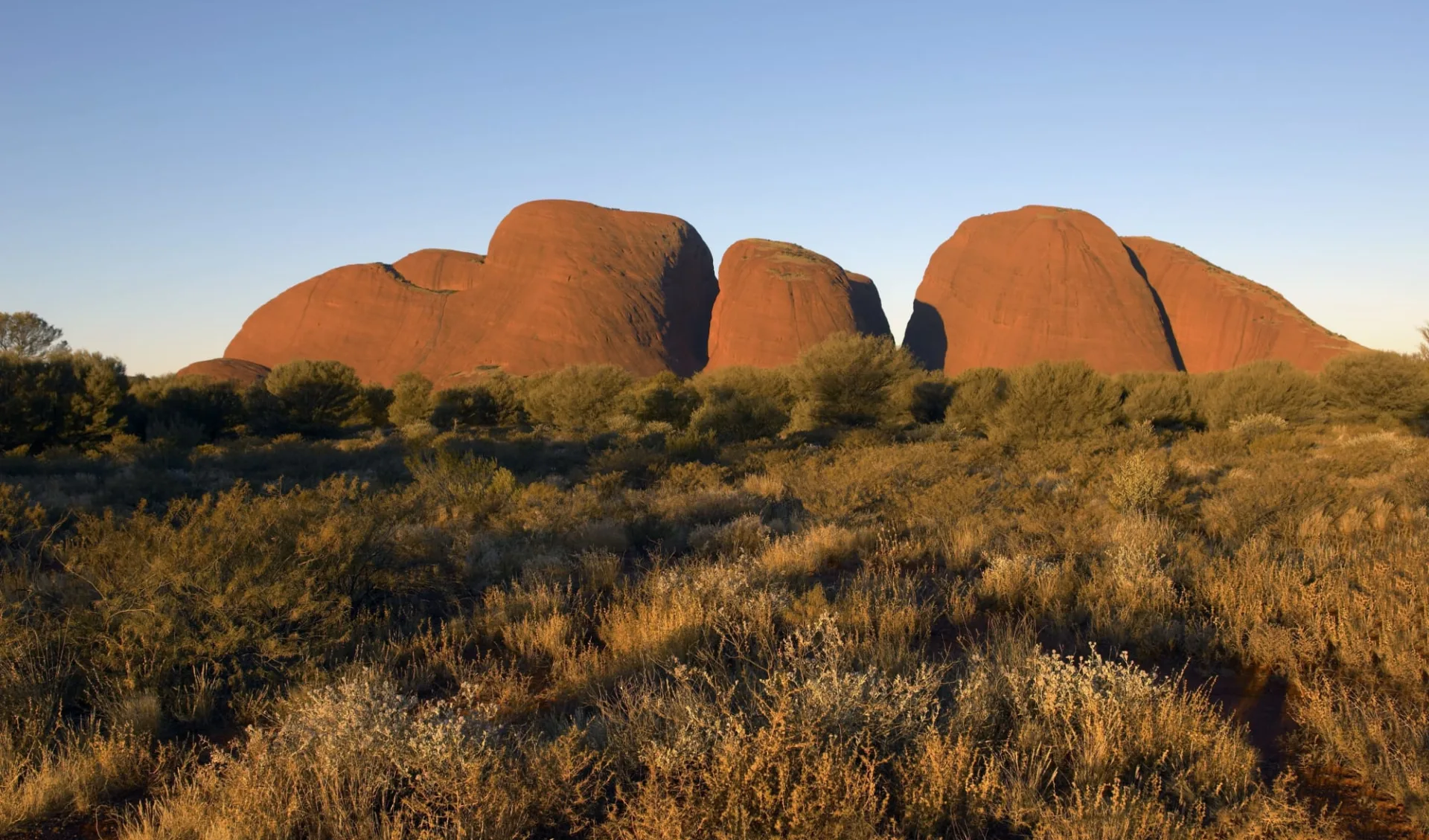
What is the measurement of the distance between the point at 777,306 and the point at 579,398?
33642 mm

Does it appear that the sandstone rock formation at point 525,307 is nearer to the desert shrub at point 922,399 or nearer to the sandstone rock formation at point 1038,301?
the sandstone rock formation at point 1038,301

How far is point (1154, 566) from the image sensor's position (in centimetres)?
545

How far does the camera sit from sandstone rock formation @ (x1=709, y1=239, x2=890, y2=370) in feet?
182

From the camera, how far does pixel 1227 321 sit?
53.0m

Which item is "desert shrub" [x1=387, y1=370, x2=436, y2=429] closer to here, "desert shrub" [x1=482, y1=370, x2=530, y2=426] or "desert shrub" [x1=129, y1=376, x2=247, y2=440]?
"desert shrub" [x1=482, y1=370, x2=530, y2=426]

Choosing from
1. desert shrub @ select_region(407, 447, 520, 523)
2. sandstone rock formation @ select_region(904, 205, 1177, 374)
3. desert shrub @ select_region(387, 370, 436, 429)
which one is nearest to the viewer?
desert shrub @ select_region(407, 447, 520, 523)

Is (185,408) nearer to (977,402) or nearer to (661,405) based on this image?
(661,405)

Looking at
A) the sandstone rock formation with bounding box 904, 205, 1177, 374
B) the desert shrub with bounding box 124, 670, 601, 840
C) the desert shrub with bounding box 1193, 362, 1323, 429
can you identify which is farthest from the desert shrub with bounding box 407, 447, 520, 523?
the sandstone rock formation with bounding box 904, 205, 1177, 374

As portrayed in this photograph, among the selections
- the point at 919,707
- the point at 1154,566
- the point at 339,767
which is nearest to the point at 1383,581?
the point at 1154,566

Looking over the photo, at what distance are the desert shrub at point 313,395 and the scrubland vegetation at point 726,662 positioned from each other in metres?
15.4

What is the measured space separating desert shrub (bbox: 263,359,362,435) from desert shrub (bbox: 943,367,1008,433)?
18.4 meters

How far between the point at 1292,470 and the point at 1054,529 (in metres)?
5.53

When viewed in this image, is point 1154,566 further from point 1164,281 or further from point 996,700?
point 1164,281

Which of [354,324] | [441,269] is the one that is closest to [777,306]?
[441,269]
